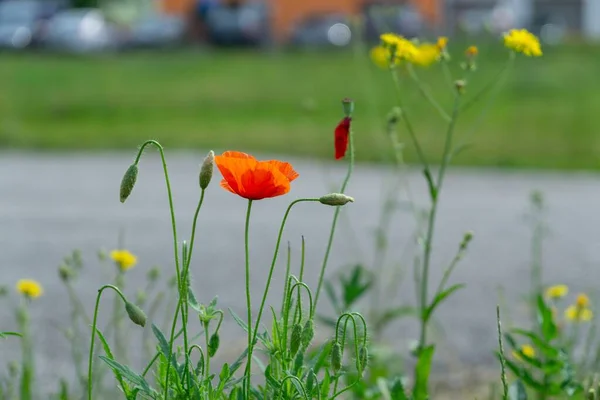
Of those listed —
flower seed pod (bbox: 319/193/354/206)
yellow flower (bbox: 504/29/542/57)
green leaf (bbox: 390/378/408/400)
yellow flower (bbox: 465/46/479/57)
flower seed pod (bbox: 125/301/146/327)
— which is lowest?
green leaf (bbox: 390/378/408/400)

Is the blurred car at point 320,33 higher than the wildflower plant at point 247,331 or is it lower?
lower

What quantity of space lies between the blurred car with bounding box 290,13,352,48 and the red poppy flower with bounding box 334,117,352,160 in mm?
31339

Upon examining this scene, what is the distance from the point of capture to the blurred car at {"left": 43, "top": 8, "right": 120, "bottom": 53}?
3431 centimetres

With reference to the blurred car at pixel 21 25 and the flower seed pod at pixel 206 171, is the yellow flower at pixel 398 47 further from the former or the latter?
the blurred car at pixel 21 25

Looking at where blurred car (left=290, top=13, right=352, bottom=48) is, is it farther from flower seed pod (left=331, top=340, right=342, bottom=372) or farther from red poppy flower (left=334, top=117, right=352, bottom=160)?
flower seed pod (left=331, top=340, right=342, bottom=372)

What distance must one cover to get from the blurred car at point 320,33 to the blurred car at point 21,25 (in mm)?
7744

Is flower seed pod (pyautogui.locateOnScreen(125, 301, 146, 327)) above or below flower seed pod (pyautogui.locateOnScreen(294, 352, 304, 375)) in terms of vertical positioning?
above

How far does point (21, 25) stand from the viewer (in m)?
35.0

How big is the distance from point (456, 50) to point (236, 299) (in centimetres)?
1596

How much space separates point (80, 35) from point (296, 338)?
34.1 m

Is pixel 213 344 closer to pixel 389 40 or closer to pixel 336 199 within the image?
pixel 336 199

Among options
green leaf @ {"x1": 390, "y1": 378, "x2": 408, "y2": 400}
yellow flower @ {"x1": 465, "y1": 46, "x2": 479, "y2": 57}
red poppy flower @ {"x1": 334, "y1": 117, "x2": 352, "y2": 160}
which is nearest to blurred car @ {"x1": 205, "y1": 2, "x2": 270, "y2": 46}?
yellow flower @ {"x1": 465, "y1": 46, "x2": 479, "y2": 57}

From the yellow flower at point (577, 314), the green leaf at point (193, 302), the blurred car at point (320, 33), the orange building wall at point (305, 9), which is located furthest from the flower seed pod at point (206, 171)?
the orange building wall at point (305, 9)

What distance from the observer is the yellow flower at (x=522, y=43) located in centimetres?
231
